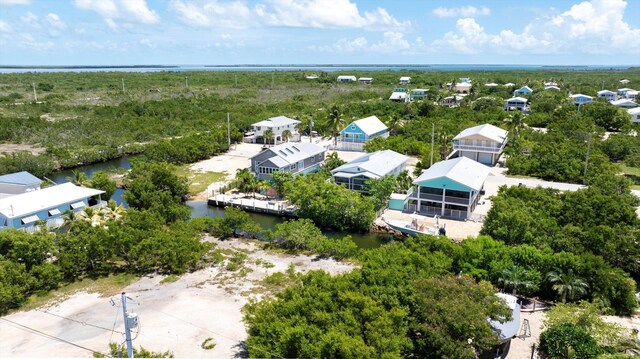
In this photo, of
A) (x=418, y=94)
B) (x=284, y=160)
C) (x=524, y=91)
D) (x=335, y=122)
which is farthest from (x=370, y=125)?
(x=524, y=91)

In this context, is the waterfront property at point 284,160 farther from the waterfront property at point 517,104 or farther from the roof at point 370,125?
the waterfront property at point 517,104

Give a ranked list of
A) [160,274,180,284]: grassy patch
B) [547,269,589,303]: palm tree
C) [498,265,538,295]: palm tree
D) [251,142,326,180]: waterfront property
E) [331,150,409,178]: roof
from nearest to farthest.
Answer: [547,269,589,303]: palm tree
[498,265,538,295]: palm tree
[160,274,180,284]: grassy patch
[331,150,409,178]: roof
[251,142,326,180]: waterfront property

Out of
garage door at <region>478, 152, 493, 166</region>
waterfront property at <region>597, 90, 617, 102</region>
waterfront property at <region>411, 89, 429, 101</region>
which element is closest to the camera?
garage door at <region>478, 152, 493, 166</region>

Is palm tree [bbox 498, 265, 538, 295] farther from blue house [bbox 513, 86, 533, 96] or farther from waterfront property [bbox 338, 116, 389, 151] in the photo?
blue house [bbox 513, 86, 533, 96]

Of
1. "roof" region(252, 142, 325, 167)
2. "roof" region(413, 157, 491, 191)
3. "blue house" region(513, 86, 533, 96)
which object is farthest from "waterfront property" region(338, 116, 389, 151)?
"blue house" region(513, 86, 533, 96)

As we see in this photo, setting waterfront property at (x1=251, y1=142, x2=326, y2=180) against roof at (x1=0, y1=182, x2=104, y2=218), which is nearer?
roof at (x1=0, y1=182, x2=104, y2=218)

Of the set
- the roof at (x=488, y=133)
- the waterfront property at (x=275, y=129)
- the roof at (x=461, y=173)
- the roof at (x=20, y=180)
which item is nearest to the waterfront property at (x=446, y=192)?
the roof at (x=461, y=173)

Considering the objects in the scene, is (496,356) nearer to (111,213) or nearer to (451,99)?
(111,213)

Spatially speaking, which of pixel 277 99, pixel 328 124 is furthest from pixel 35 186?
pixel 277 99
